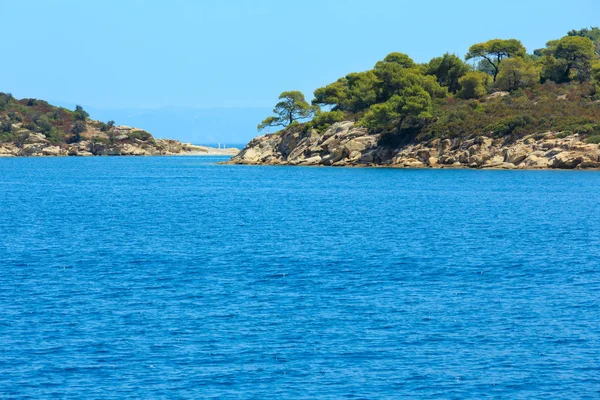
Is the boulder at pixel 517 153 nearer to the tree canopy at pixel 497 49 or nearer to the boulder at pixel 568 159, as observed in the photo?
the boulder at pixel 568 159

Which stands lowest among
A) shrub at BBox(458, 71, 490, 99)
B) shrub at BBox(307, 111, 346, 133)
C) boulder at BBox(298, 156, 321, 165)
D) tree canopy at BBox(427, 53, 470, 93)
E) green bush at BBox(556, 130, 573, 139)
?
boulder at BBox(298, 156, 321, 165)

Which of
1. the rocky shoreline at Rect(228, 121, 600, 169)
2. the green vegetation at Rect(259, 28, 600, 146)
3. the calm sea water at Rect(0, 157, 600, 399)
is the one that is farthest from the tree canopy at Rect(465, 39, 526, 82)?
the calm sea water at Rect(0, 157, 600, 399)

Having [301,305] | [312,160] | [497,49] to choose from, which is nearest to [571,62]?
[497,49]

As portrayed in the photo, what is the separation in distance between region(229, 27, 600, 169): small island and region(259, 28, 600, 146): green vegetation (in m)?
0.16

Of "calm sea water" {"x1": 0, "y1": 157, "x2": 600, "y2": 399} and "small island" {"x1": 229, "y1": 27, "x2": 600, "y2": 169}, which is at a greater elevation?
"small island" {"x1": 229, "y1": 27, "x2": 600, "y2": 169}

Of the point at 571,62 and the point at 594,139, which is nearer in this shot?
the point at 594,139

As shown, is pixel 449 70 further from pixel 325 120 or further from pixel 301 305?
pixel 301 305

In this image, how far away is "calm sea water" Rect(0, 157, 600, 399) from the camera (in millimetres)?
22547

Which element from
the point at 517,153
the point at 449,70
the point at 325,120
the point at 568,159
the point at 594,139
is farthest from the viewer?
the point at 449,70

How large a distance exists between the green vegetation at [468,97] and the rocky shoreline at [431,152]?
1.23 metres

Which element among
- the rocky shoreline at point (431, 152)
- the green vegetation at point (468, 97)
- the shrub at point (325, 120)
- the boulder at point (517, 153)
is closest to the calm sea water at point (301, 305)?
the rocky shoreline at point (431, 152)

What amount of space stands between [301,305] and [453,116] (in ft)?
317

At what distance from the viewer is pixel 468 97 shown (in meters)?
138

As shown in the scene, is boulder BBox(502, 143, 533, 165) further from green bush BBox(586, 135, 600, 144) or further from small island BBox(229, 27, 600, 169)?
green bush BBox(586, 135, 600, 144)
